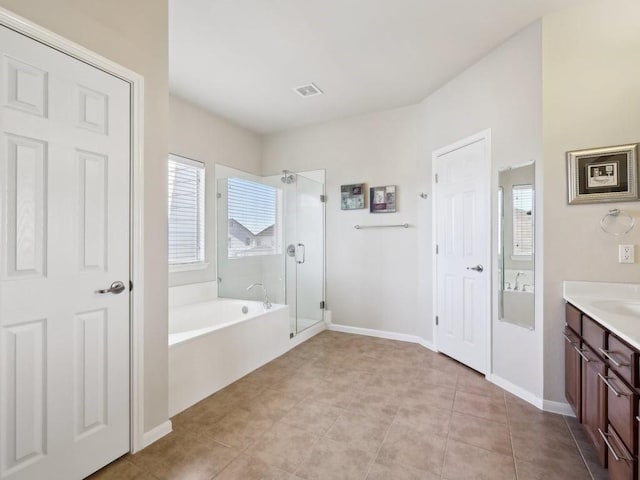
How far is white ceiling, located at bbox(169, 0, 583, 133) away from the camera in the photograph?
2066 mm

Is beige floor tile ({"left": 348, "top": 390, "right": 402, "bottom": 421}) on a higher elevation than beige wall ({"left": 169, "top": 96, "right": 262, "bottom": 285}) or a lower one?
lower

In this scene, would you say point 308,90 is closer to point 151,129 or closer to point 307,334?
point 151,129

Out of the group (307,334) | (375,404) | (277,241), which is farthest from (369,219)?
(375,404)

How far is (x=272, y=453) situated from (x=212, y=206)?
107 inches

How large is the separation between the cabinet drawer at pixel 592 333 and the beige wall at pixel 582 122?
0.40m

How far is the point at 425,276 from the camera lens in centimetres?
341

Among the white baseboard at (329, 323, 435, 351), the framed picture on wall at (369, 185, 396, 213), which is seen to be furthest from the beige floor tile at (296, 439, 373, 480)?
the framed picture on wall at (369, 185, 396, 213)

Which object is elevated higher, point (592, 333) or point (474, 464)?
point (592, 333)

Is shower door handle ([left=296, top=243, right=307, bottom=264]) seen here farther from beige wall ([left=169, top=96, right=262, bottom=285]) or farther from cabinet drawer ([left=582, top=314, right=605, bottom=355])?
cabinet drawer ([left=582, top=314, right=605, bottom=355])

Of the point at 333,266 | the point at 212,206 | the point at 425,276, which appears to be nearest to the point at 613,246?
the point at 425,276

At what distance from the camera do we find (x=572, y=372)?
190cm

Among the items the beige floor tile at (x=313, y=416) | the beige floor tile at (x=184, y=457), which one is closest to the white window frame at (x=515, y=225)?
the beige floor tile at (x=313, y=416)

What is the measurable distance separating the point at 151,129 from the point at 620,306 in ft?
9.38

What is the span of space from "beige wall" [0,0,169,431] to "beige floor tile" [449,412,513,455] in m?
1.81
